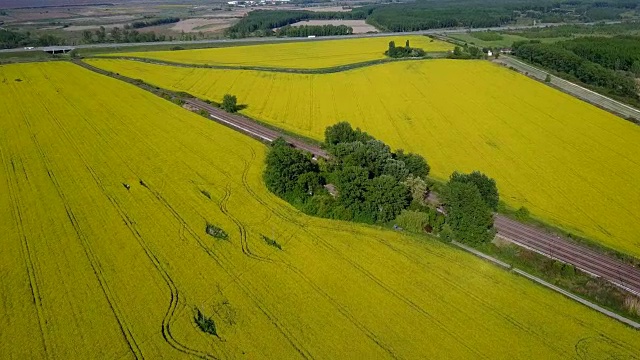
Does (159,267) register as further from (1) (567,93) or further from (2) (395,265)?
(1) (567,93)

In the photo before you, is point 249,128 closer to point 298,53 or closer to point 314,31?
point 298,53

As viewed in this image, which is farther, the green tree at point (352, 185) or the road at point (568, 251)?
the green tree at point (352, 185)

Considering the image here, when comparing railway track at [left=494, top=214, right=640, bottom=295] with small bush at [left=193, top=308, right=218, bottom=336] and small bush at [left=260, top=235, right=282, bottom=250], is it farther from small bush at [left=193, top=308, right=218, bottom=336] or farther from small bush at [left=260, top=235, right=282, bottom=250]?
small bush at [left=193, top=308, right=218, bottom=336]

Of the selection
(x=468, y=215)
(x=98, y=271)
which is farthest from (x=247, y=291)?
(x=468, y=215)

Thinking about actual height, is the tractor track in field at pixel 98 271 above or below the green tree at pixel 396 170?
below

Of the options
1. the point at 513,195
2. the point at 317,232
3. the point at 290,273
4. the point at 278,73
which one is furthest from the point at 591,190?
the point at 278,73

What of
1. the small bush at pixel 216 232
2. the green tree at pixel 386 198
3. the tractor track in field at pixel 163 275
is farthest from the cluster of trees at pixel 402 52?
the small bush at pixel 216 232

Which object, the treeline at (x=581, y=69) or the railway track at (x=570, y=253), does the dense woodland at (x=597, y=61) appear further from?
the railway track at (x=570, y=253)

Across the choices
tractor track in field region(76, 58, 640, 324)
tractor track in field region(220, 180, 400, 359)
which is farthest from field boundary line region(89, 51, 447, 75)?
tractor track in field region(220, 180, 400, 359)
